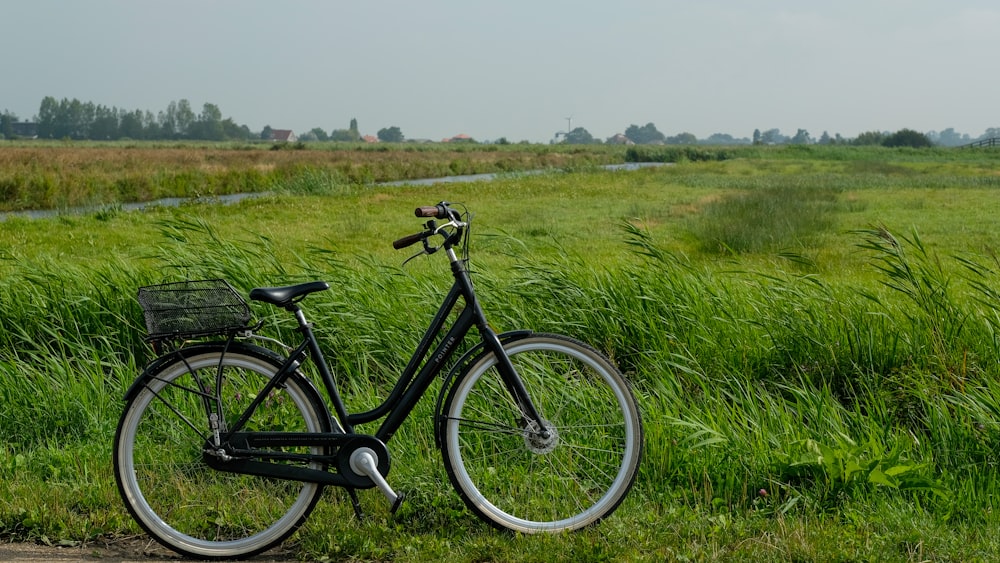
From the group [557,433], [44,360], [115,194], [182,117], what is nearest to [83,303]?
[44,360]

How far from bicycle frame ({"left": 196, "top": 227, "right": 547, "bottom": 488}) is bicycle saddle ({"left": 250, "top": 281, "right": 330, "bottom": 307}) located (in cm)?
7

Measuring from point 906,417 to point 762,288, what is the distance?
4.40ft

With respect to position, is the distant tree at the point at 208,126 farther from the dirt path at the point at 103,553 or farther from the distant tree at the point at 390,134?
the dirt path at the point at 103,553

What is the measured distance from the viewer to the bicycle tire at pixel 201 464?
3.46 m

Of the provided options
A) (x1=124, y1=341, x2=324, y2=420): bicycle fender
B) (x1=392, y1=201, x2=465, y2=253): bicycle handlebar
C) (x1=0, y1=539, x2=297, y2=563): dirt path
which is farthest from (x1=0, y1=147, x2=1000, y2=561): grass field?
(x1=392, y1=201, x2=465, y2=253): bicycle handlebar

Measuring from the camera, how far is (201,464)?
13.1 ft

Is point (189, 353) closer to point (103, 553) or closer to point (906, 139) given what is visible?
point (103, 553)

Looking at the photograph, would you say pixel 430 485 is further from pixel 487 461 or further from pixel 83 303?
pixel 83 303

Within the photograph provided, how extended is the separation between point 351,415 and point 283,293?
22.6 inches

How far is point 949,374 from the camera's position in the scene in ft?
17.4

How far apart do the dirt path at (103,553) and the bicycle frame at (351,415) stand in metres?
0.33

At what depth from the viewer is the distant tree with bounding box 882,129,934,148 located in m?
87.1

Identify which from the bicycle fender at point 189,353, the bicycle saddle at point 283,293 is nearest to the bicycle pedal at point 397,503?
the bicycle fender at point 189,353

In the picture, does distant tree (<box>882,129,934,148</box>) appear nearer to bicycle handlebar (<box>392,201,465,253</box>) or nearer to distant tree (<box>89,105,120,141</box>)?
bicycle handlebar (<box>392,201,465,253</box>)
